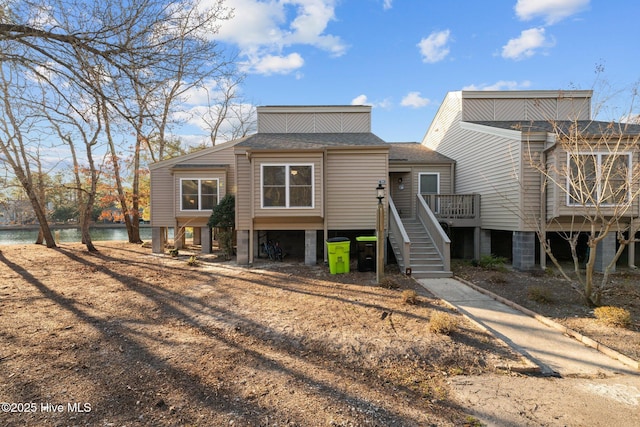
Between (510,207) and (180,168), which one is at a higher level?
(180,168)

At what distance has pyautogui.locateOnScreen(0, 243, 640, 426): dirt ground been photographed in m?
2.77

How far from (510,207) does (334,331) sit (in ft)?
27.5

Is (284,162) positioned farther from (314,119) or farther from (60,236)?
(60,236)

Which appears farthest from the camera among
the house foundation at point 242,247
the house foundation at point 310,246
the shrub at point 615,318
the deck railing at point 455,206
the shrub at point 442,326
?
the deck railing at point 455,206

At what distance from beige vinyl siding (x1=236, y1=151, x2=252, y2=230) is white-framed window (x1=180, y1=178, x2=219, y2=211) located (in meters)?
3.72

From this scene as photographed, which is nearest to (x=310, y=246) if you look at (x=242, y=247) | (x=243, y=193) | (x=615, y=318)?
(x=242, y=247)

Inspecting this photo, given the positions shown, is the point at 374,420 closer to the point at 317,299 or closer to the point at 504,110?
the point at 317,299

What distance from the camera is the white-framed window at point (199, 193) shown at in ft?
44.3

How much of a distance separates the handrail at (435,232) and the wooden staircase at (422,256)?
0.13 m

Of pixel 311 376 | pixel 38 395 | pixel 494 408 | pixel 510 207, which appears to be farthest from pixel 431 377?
pixel 510 207

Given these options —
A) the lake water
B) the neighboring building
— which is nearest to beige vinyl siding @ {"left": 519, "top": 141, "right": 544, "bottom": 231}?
the neighboring building

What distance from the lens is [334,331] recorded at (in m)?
4.64

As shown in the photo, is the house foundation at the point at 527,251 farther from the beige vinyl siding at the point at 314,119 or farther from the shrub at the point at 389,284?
the beige vinyl siding at the point at 314,119

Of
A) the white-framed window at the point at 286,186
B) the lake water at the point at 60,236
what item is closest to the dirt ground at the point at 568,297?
the white-framed window at the point at 286,186
